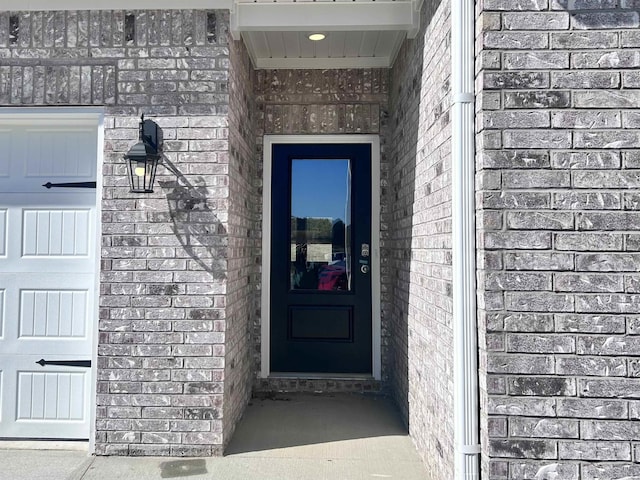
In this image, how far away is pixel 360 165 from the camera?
12.3ft

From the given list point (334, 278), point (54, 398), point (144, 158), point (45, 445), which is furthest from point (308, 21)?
point (45, 445)

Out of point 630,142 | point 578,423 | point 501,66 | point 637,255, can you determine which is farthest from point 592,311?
point 501,66

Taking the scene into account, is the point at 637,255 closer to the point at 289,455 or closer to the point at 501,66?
the point at 501,66

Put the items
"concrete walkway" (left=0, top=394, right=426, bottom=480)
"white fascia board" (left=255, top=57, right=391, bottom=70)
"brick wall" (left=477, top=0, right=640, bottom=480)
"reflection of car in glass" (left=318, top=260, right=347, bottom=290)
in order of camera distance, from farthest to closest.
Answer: "reflection of car in glass" (left=318, top=260, right=347, bottom=290) < "white fascia board" (left=255, top=57, right=391, bottom=70) < "concrete walkway" (left=0, top=394, right=426, bottom=480) < "brick wall" (left=477, top=0, right=640, bottom=480)

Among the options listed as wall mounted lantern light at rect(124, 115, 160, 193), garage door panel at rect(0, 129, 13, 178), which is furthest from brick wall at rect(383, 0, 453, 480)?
garage door panel at rect(0, 129, 13, 178)

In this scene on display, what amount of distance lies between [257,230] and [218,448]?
5.60 feet

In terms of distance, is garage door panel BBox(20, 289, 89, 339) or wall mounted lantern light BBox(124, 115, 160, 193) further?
garage door panel BBox(20, 289, 89, 339)

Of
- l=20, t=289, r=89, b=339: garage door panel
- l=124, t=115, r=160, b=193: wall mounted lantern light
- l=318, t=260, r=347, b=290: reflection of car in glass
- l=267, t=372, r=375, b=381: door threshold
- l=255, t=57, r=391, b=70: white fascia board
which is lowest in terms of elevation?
l=267, t=372, r=375, b=381: door threshold

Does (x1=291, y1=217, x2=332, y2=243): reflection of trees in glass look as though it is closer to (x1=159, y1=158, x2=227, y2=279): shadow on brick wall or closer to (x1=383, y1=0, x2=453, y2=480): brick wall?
(x1=383, y1=0, x2=453, y2=480): brick wall

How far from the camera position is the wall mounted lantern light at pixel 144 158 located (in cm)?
248

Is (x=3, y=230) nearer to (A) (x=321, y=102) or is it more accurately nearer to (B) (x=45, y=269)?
(B) (x=45, y=269)

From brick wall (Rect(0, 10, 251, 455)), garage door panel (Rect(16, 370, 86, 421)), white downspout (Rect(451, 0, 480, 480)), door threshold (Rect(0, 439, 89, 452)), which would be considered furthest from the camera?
garage door panel (Rect(16, 370, 86, 421))

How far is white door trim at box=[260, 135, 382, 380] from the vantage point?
367 centimetres

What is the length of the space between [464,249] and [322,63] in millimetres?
2385
